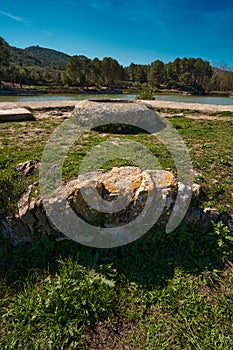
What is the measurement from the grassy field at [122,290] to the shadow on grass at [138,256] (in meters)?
0.01

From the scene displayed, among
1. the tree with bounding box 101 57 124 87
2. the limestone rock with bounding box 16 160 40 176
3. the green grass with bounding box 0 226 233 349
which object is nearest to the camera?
the green grass with bounding box 0 226 233 349

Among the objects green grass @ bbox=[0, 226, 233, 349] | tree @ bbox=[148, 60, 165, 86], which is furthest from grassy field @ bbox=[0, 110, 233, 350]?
tree @ bbox=[148, 60, 165, 86]

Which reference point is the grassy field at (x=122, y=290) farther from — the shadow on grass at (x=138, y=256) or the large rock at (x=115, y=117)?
the large rock at (x=115, y=117)

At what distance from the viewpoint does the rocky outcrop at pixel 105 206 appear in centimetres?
311

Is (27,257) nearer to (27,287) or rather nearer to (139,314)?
(27,287)

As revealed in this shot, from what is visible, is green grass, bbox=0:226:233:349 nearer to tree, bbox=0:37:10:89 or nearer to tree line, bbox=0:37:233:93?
tree, bbox=0:37:10:89

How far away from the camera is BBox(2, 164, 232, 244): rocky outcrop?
3.11 metres

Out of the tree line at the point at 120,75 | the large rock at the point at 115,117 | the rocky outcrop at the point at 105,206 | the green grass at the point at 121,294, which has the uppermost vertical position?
the tree line at the point at 120,75

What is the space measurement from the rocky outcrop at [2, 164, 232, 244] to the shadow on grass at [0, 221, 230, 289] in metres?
0.16

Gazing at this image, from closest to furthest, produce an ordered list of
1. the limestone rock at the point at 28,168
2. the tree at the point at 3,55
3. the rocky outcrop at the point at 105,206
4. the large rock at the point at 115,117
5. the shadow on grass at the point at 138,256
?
the shadow on grass at the point at 138,256
the rocky outcrop at the point at 105,206
the limestone rock at the point at 28,168
the large rock at the point at 115,117
the tree at the point at 3,55

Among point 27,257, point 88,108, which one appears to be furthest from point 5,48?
point 27,257

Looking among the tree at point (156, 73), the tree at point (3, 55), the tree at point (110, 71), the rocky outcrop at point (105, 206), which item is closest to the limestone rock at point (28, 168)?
the rocky outcrop at point (105, 206)

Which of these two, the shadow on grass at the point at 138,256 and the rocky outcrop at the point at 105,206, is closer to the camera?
the shadow on grass at the point at 138,256

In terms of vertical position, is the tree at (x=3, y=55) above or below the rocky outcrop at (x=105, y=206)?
above
